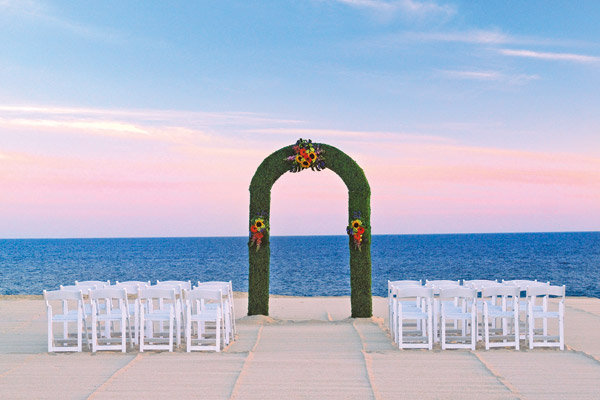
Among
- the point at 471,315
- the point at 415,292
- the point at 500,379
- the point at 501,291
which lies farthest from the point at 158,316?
the point at 501,291

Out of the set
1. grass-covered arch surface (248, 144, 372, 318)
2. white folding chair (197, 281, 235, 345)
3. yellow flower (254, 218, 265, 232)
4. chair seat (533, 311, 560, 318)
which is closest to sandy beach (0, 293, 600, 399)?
white folding chair (197, 281, 235, 345)

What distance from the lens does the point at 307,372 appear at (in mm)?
8352

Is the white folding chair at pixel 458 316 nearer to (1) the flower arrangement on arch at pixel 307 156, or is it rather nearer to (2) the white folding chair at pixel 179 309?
(2) the white folding chair at pixel 179 309

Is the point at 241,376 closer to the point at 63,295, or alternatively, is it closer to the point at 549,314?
the point at 63,295

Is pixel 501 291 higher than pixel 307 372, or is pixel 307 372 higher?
pixel 501 291

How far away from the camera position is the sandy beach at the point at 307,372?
746cm

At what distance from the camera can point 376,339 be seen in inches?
463

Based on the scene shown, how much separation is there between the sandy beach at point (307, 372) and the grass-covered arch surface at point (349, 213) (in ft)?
10.1

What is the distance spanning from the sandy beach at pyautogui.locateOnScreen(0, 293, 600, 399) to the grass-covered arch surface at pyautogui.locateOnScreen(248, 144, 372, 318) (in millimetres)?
3079

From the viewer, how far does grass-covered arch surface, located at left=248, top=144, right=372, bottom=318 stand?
1481cm

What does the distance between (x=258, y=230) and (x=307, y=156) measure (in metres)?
1.97

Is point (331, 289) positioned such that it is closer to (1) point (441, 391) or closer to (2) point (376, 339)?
(2) point (376, 339)

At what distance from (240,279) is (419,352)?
1878 inches

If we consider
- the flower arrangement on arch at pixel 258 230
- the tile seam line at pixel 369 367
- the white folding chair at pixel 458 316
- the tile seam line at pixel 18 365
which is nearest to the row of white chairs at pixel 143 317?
the tile seam line at pixel 18 365
